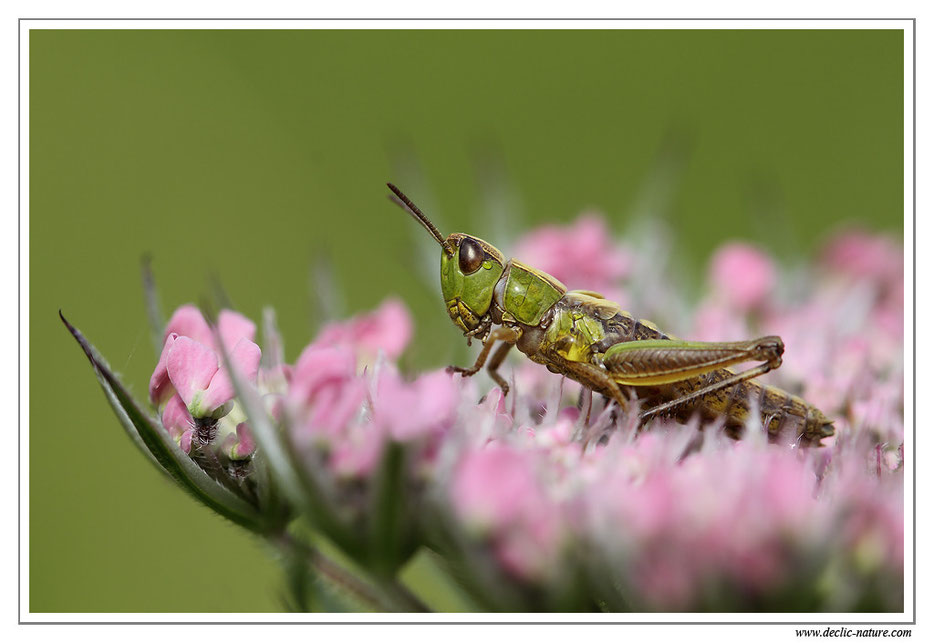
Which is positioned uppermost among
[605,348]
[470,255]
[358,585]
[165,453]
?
[470,255]

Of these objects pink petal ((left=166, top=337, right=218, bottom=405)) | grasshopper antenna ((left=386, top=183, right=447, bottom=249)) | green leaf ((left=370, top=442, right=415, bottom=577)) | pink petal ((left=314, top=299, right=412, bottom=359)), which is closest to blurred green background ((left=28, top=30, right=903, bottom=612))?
pink petal ((left=314, top=299, right=412, bottom=359))

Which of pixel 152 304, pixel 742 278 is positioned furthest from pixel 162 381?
pixel 742 278

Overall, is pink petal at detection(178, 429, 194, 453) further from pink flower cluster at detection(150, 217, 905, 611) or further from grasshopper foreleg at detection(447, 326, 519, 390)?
grasshopper foreleg at detection(447, 326, 519, 390)

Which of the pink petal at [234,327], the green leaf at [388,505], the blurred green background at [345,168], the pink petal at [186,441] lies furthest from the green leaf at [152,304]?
the blurred green background at [345,168]

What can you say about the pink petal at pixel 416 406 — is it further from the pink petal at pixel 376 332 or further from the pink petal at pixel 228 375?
the pink petal at pixel 376 332

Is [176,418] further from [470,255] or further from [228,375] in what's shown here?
[470,255]

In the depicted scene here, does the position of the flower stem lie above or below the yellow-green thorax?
below

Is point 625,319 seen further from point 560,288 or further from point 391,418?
point 391,418
